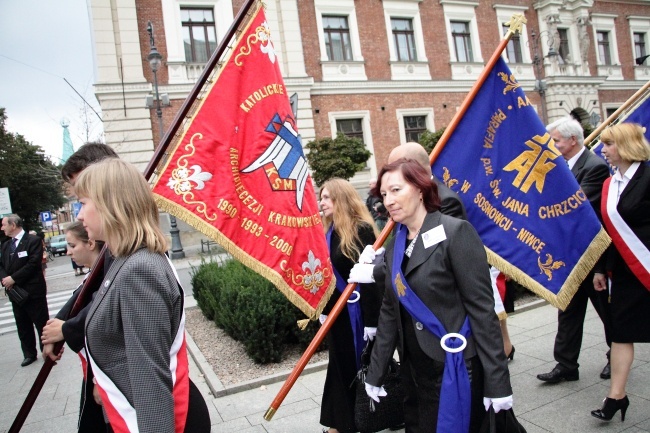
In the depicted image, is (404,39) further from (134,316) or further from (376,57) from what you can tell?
(134,316)

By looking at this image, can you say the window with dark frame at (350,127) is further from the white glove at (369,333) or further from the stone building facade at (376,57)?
the white glove at (369,333)

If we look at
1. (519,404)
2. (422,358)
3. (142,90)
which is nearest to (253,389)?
(519,404)

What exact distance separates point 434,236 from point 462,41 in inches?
1080

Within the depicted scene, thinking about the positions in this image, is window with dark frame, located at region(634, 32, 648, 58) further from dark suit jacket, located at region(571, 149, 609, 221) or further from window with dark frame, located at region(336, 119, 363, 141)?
dark suit jacket, located at region(571, 149, 609, 221)

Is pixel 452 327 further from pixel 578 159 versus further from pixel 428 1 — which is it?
pixel 428 1

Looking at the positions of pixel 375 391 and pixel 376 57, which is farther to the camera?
pixel 376 57

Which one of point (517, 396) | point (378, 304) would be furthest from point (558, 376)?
point (378, 304)

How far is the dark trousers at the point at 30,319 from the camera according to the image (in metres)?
6.82

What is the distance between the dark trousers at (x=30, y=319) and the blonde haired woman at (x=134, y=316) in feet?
19.3

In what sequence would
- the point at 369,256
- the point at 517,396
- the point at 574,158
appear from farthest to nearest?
the point at 574,158, the point at 517,396, the point at 369,256

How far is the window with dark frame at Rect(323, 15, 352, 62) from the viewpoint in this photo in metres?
23.6

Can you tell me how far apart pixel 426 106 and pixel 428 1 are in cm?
575

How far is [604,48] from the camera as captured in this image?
32.3 metres

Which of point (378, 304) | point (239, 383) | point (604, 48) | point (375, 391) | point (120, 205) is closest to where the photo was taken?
point (120, 205)
